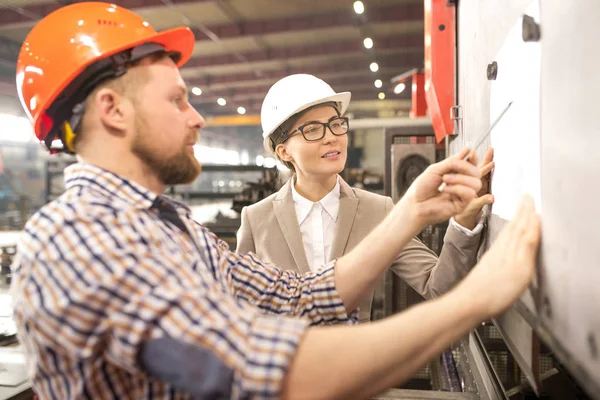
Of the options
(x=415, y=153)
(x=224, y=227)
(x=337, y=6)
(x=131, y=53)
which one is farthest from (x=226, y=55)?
(x=131, y=53)

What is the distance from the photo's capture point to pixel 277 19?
31.4ft

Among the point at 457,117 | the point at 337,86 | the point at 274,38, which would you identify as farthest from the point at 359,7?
the point at 457,117

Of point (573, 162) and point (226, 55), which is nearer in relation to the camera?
point (573, 162)

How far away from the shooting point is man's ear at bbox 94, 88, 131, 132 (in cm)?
104

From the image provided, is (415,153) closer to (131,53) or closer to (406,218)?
(406,218)

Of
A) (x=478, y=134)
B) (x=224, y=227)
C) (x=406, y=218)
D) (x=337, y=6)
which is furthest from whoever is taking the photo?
(x=337, y=6)

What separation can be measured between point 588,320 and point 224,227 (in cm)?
515

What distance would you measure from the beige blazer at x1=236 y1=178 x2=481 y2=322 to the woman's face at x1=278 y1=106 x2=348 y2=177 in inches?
6.7

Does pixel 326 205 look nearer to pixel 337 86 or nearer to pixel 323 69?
pixel 323 69

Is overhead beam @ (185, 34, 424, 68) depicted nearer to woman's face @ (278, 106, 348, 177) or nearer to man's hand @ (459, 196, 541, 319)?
woman's face @ (278, 106, 348, 177)

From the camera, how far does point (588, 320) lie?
0.68 metres

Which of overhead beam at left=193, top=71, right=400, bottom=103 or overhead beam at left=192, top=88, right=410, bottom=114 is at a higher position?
overhead beam at left=193, top=71, right=400, bottom=103

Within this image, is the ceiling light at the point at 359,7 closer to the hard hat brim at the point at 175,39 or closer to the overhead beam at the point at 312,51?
the overhead beam at the point at 312,51

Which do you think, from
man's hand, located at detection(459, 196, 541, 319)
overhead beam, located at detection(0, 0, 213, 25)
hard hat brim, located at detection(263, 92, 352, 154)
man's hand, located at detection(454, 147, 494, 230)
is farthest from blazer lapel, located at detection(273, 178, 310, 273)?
overhead beam, located at detection(0, 0, 213, 25)
